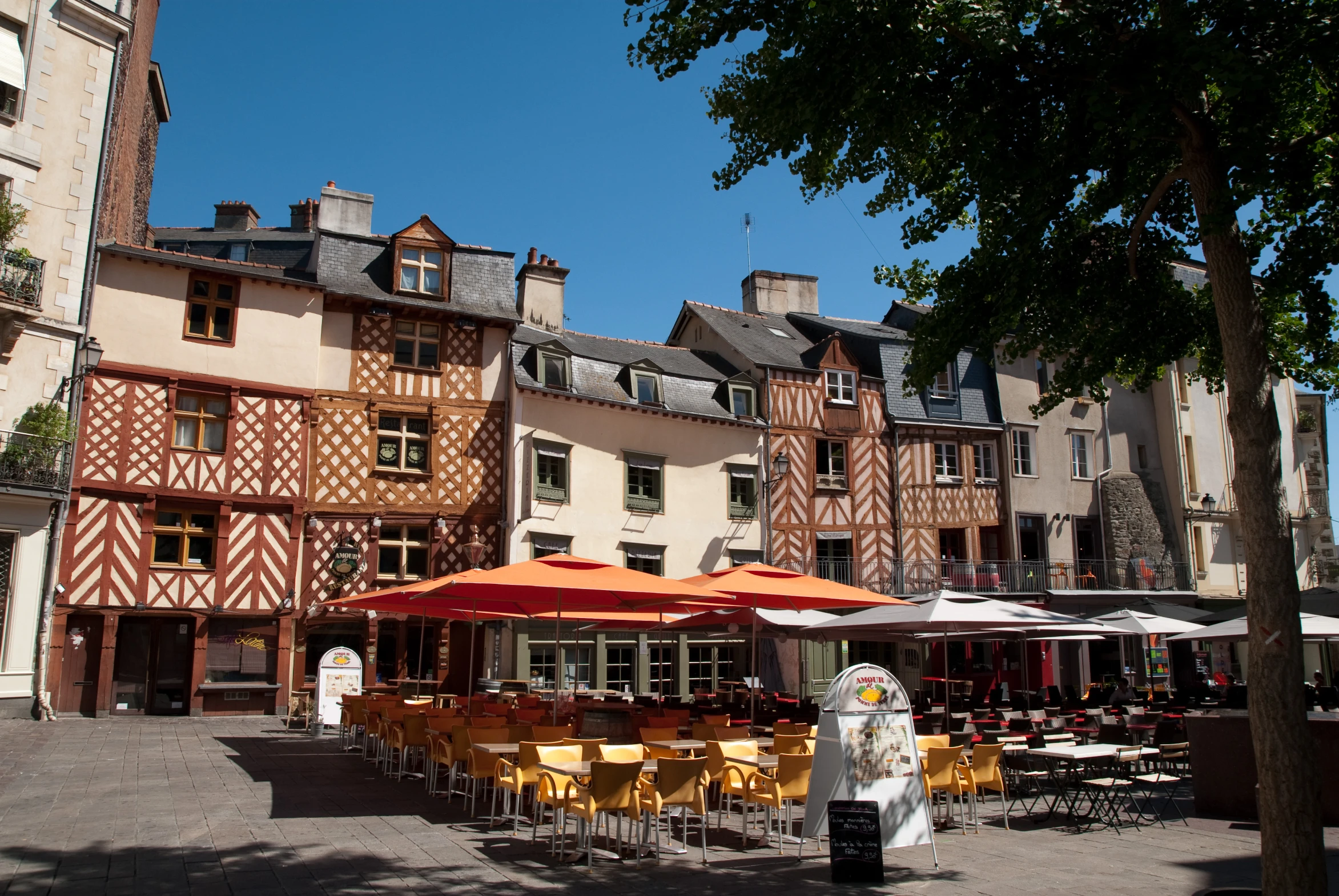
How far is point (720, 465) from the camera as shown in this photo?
76.1 ft

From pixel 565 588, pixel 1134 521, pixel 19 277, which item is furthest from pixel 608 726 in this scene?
pixel 1134 521

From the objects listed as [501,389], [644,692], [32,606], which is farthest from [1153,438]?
[32,606]

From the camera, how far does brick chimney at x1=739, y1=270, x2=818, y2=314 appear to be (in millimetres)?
28672

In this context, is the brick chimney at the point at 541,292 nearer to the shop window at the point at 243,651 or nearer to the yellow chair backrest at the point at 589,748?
the shop window at the point at 243,651

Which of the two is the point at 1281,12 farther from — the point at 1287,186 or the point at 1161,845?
the point at 1161,845

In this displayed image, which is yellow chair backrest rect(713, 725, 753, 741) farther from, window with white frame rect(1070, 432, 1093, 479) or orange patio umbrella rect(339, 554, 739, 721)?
window with white frame rect(1070, 432, 1093, 479)

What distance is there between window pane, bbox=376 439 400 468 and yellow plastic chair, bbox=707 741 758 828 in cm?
1266

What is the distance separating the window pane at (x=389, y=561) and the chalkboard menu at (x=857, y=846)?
1426 cm

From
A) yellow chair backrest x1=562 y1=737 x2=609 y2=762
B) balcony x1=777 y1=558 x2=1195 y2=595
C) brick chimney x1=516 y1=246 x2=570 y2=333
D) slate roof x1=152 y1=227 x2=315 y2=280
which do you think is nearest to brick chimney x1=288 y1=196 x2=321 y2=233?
slate roof x1=152 y1=227 x2=315 y2=280

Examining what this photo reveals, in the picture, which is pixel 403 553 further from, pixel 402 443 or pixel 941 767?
pixel 941 767

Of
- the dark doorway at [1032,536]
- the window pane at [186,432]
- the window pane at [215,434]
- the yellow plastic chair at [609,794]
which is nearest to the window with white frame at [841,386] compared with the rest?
the dark doorway at [1032,536]

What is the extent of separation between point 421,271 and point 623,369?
4.89m

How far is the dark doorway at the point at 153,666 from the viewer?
55.8ft

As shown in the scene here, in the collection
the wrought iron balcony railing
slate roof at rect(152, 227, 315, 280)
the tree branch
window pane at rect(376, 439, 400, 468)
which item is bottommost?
the tree branch
